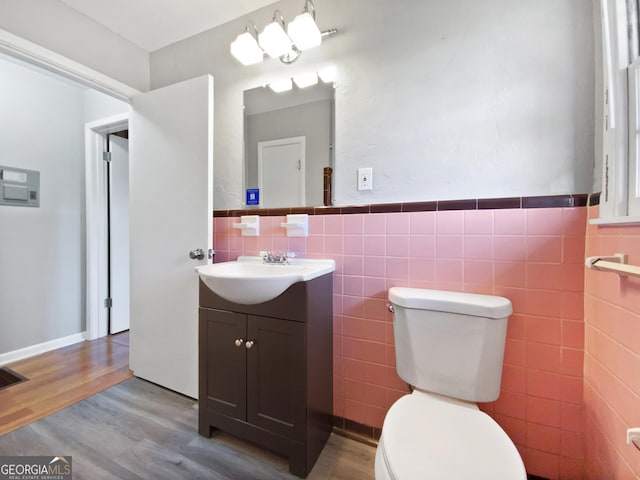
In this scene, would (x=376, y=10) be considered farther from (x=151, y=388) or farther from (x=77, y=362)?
(x=77, y=362)

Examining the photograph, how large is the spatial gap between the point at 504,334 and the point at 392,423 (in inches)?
20.5

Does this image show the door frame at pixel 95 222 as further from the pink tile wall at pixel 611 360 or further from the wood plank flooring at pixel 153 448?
the pink tile wall at pixel 611 360

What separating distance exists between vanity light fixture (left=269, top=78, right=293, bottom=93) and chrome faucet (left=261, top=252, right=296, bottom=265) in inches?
36.4

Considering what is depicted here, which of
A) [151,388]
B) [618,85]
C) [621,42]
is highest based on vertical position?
[621,42]

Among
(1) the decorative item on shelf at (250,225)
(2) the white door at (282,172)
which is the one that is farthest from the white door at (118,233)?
(2) the white door at (282,172)

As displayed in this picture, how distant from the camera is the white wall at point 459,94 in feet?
3.42

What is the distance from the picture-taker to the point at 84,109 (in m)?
2.46

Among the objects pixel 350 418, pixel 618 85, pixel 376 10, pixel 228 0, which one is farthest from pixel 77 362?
pixel 618 85

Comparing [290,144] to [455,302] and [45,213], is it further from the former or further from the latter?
[45,213]

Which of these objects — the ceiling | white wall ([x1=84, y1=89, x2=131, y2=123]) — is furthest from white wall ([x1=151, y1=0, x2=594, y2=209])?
white wall ([x1=84, y1=89, x2=131, y2=123])

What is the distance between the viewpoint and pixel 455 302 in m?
1.01

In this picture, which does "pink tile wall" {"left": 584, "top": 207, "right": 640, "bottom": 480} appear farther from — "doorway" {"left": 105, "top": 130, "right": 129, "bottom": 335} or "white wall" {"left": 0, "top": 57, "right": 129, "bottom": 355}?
"doorway" {"left": 105, "top": 130, "right": 129, "bottom": 335}

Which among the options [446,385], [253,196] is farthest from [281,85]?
[446,385]

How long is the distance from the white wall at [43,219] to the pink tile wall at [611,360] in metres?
3.44
